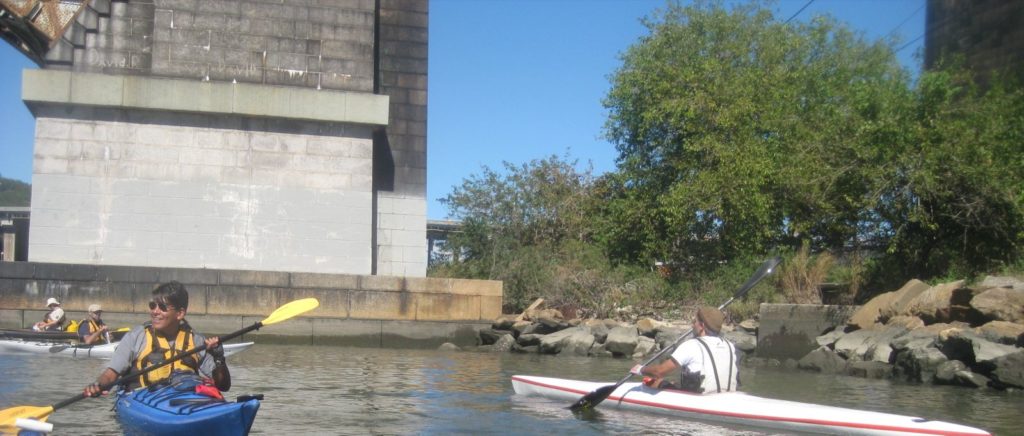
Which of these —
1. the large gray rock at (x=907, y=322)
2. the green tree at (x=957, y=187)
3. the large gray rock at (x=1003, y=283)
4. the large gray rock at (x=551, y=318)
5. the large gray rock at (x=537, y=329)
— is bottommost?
the large gray rock at (x=537, y=329)

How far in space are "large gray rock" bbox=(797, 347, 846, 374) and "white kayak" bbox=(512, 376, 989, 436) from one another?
601cm

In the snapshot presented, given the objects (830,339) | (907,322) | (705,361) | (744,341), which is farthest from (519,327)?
(705,361)

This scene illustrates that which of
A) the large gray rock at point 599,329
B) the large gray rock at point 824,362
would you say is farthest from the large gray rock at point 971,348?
the large gray rock at point 599,329

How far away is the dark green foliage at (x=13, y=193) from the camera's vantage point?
91806 mm

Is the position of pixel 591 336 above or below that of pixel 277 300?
below

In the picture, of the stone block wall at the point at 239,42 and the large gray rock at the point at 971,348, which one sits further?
the stone block wall at the point at 239,42

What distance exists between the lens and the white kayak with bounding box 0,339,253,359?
1336cm

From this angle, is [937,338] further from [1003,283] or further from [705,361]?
[705,361]

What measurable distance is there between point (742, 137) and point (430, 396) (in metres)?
12.5

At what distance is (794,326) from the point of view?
1644 cm

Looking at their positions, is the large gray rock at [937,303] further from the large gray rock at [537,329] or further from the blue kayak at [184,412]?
the blue kayak at [184,412]

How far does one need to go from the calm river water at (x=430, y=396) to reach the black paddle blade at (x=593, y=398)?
12 cm

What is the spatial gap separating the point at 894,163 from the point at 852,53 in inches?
424

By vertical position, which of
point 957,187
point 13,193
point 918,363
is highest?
point 13,193
